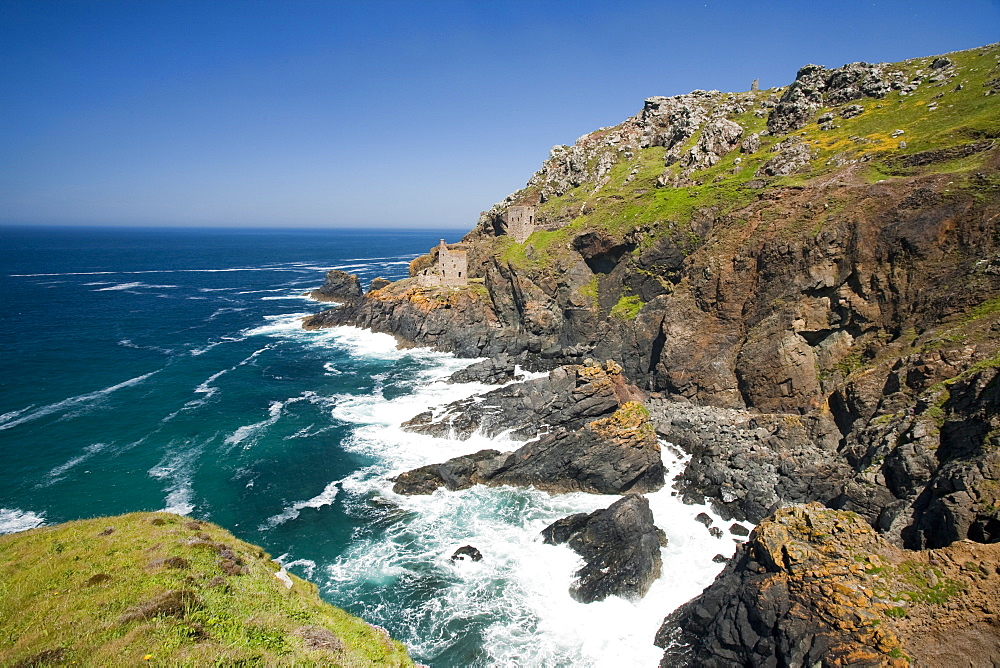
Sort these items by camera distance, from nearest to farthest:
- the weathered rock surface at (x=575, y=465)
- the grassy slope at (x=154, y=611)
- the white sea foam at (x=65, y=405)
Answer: the grassy slope at (x=154, y=611), the weathered rock surface at (x=575, y=465), the white sea foam at (x=65, y=405)

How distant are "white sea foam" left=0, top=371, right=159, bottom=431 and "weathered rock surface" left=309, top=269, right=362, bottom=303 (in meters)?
51.5

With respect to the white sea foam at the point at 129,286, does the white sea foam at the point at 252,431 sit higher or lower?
lower

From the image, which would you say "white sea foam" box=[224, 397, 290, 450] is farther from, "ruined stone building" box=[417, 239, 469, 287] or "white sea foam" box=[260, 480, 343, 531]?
"ruined stone building" box=[417, 239, 469, 287]

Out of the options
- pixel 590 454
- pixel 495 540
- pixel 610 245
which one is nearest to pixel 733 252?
pixel 610 245

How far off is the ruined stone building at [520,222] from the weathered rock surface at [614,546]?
51705 mm

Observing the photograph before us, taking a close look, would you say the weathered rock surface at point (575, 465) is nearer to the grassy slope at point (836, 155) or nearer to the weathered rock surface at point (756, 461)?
the weathered rock surface at point (756, 461)

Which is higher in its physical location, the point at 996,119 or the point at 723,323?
the point at 996,119

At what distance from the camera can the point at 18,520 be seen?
2969cm

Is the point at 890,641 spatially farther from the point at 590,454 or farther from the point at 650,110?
the point at 650,110

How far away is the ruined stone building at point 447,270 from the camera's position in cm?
7375

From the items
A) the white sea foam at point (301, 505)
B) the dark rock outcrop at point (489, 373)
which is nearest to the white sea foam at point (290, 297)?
the dark rock outcrop at point (489, 373)

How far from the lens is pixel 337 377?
57.2 meters

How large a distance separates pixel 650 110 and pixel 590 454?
79.0 m

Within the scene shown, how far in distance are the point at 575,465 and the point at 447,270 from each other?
46.5 m
